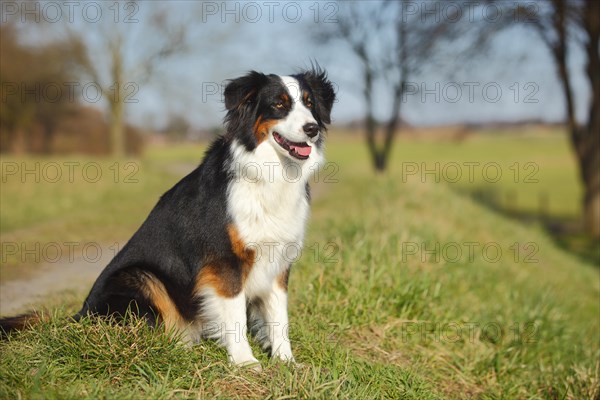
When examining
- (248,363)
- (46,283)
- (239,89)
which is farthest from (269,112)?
(46,283)

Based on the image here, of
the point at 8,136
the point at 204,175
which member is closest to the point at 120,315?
the point at 204,175

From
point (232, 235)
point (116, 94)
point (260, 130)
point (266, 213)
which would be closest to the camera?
point (232, 235)

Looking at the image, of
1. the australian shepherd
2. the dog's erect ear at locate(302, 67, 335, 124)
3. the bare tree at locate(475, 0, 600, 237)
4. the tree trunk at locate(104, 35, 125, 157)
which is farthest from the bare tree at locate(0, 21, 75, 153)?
the australian shepherd

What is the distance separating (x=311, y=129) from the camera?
362cm

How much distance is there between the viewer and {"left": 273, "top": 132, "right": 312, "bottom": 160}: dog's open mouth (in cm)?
375

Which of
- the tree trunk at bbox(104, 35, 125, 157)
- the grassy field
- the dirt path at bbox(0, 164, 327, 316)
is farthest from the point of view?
the tree trunk at bbox(104, 35, 125, 157)

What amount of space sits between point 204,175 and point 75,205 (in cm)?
990

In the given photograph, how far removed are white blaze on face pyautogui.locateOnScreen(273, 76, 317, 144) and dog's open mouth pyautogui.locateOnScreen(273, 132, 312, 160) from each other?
5 centimetres

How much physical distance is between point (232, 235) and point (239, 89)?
3.21 ft

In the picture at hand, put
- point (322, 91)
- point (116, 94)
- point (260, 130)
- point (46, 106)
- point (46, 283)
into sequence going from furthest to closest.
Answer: point (46, 106) → point (116, 94) → point (46, 283) → point (322, 91) → point (260, 130)

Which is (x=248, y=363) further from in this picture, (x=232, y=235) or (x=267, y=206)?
(x=267, y=206)

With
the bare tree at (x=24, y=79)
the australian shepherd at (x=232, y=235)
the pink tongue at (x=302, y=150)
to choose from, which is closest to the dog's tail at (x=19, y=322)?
the australian shepherd at (x=232, y=235)

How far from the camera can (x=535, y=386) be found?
194 inches

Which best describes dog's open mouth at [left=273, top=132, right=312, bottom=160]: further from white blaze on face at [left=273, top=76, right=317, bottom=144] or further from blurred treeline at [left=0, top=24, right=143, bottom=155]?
blurred treeline at [left=0, top=24, right=143, bottom=155]
